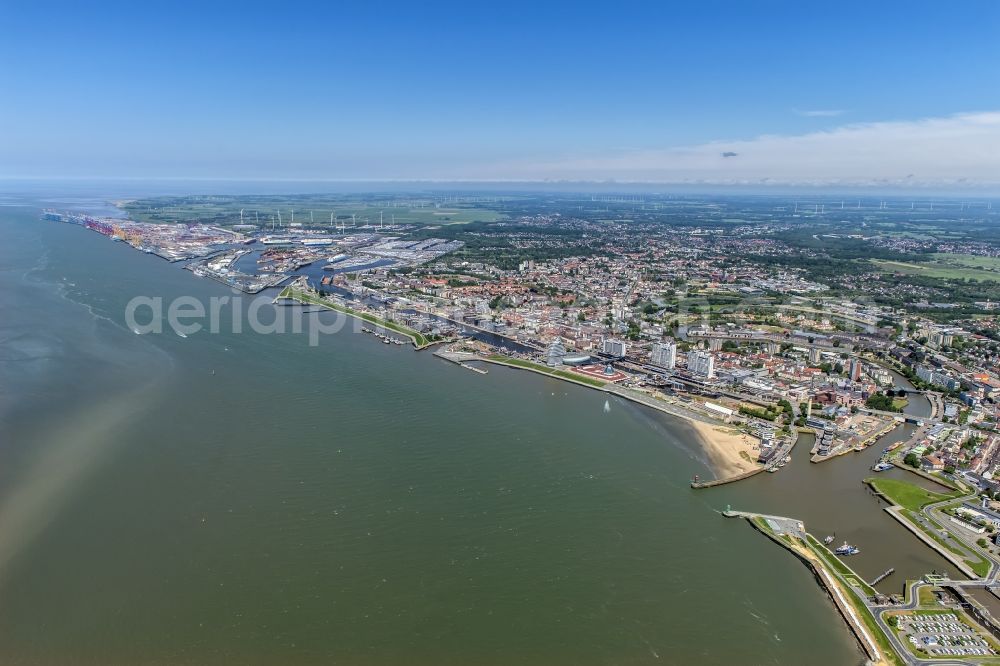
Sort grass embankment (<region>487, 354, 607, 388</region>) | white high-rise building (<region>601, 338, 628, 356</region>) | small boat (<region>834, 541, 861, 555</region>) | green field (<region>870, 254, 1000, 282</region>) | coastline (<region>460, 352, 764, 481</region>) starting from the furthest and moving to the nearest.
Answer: green field (<region>870, 254, 1000, 282</region>), white high-rise building (<region>601, 338, 628, 356</region>), grass embankment (<region>487, 354, 607, 388</region>), coastline (<region>460, 352, 764, 481</region>), small boat (<region>834, 541, 861, 555</region>)

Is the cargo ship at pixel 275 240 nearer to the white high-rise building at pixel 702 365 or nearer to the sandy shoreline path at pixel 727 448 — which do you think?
the white high-rise building at pixel 702 365

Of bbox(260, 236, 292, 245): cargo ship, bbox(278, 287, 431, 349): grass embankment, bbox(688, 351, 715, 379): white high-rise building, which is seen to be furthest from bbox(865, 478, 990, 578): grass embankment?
bbox(260, 236, 292, 245): cargo ship

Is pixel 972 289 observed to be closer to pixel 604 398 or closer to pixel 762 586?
pixel 604 398

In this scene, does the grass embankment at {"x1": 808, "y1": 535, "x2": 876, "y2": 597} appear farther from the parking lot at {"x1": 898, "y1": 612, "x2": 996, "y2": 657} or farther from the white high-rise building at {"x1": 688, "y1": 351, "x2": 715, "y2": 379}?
the white high-rise building at {"x1": 688, "y1": 351, "x2": 715, "y2": 379}

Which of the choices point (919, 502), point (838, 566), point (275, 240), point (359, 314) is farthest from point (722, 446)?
point (275, 240)

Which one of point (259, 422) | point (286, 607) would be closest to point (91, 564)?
point (286, 607)

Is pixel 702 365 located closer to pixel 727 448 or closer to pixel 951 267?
pixel 727 448

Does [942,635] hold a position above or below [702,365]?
below
